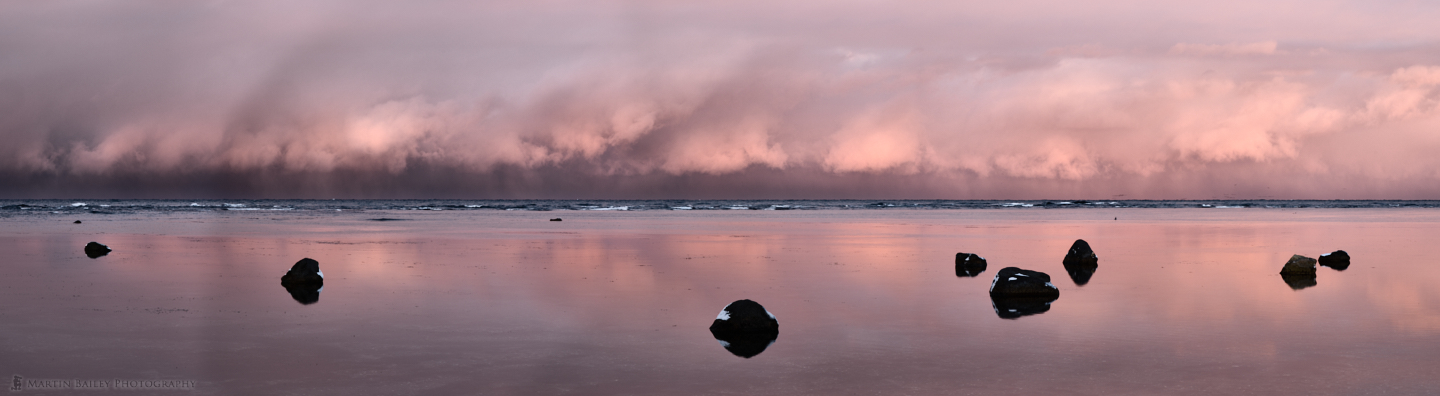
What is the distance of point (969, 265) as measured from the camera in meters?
21.2

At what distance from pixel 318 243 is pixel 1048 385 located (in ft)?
91.3

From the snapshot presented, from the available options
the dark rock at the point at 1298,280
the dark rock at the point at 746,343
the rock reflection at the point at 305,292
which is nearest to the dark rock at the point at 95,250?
the rock reflection at the point at 305,292

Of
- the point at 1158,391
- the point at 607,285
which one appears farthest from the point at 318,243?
the point at 1158,391

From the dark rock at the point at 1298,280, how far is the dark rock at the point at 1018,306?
550 centimetres

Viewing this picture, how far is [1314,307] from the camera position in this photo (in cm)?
1398

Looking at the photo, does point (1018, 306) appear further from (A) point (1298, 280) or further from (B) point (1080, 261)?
(B) point (1080, 261)

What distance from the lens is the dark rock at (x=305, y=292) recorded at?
1467 cm

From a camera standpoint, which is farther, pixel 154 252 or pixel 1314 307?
pixel 154 252

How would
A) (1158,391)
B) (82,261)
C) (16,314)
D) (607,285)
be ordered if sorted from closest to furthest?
(1158,391)
(16,314)
(607,285)
(82,261)

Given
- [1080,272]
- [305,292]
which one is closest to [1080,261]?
[1080,272]

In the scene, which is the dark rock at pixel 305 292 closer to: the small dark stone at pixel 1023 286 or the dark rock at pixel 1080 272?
the small dark stone at pixel 1023 286

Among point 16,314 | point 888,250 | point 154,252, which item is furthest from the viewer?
point 888,250

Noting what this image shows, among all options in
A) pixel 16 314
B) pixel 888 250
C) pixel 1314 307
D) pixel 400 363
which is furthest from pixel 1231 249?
pixel 16 314

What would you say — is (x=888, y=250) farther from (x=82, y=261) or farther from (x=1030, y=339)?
(x=82, y=261)
